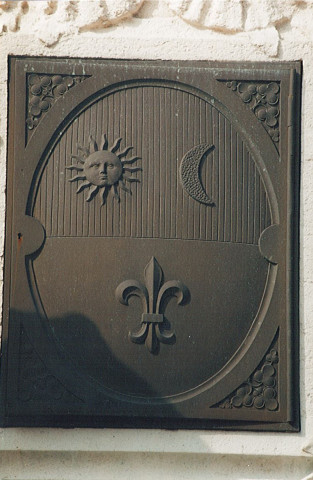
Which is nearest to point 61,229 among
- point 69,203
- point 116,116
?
point 69,203

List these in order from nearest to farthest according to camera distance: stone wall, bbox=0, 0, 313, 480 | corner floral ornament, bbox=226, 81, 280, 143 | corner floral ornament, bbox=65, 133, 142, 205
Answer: stone wall, bbox=0, 0, 313, 480 < corner floral ornament, bbox=65, 133, 142, 205 < corner floral ornament, bbox=226, 81, 280, 143

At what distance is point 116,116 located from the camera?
565 centimetres

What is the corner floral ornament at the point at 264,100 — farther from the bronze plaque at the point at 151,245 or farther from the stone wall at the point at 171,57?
the stone wall at the point at 171,57

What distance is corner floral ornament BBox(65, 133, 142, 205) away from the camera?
557 cm

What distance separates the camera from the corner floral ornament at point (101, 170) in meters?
5.57

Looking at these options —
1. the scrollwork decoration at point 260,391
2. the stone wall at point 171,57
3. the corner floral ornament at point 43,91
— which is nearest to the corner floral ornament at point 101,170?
the corner floral ornament at point 43,91

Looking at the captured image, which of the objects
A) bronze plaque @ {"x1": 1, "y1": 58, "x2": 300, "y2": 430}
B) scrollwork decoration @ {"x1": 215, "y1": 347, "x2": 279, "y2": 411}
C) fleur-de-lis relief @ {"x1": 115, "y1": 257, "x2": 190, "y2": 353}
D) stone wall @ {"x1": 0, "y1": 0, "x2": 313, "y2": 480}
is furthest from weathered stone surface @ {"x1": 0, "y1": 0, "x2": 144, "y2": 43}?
scrollwork decoration @ {"x1": 215, "y1": 347, "x2": 279, "y2": 411}

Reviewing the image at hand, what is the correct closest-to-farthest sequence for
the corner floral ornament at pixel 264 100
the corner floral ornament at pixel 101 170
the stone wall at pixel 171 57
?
the stone wall at pixel 171 57 → the corner floral ornament at pixel 101 170 → the corner floral ornament at pixel 264 100

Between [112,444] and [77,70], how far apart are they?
1.95 metres

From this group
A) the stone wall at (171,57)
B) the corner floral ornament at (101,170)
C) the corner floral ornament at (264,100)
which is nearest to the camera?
the stone wall at (171,57)

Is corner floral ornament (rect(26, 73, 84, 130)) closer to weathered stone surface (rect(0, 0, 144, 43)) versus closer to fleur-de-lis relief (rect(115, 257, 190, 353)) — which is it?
weathered stone surface (rect(0, 0, 144, 43))

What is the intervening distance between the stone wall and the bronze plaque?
71 millimetres

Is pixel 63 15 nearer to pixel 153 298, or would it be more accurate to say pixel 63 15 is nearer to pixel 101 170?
pixel 101 170

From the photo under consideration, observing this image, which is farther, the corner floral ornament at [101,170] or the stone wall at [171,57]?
the corner floral ornament at [101,170]
